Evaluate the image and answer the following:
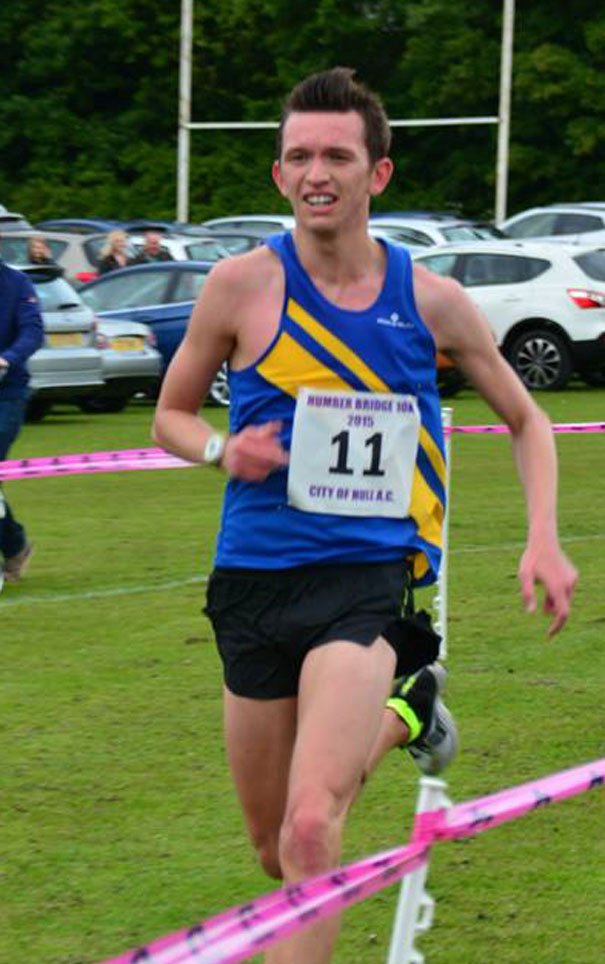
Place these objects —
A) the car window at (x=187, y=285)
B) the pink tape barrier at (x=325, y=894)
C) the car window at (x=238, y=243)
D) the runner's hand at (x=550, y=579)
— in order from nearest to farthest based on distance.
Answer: the pink tape barrier at (x=325, y=894) < the runner's hand at (x=550, y=579) < the car window at (x=187, y=285) < the car window at (x=238, y=243)

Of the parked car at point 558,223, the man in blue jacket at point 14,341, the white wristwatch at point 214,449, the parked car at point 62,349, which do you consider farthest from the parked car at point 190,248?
the white wristwatch at point 214,449

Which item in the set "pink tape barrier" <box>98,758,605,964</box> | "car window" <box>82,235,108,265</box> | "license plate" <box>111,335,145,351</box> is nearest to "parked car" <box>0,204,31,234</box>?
"car window" <box>82,235,108,265</box>

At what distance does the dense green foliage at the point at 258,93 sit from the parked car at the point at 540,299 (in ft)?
71.0

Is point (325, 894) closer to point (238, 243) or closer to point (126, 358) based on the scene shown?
point (126, 358)

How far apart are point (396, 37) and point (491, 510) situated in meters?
39.9

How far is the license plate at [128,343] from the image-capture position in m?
24.0

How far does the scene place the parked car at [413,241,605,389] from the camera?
90.0ft

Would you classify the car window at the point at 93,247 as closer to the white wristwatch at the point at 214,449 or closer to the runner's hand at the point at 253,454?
the white wristwatch at the point at 214,449

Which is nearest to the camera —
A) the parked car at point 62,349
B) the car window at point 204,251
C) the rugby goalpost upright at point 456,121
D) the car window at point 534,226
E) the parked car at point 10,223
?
the parked car at point 62,349

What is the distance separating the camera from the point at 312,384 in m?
5.23

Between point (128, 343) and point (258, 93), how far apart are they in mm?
32501

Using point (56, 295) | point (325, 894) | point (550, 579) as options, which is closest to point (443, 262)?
point (56, 295)

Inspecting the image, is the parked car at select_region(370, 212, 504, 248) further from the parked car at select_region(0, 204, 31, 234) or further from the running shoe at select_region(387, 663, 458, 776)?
the running shoe at select_region(387, 663, 458, 776)

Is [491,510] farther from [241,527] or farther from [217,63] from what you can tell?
[217,63]
